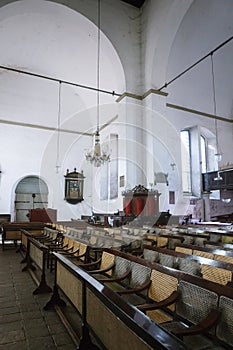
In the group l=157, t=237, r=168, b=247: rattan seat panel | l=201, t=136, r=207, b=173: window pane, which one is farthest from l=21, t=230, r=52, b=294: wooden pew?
l=201, t=136, r=207, b=173: window pane

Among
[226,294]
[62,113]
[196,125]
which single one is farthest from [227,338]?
[62,113]

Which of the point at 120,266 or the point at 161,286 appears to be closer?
the point at 161,286

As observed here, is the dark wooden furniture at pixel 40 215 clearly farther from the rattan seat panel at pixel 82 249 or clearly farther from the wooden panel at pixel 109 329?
the wooden panel at pixel 109 329

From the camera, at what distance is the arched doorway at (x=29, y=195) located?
13.0 m

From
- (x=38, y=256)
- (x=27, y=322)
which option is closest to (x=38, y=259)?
(x=38, y=256)

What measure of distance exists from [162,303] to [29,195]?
12748 mm

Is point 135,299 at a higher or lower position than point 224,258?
lower

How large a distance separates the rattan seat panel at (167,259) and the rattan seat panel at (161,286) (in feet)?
1.96

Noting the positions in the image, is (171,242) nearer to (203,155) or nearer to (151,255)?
(151,255)

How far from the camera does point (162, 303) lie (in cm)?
152

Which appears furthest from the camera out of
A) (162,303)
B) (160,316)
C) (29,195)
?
(29,195)

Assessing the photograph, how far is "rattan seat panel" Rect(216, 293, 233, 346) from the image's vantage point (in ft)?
4.22

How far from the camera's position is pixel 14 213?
39.7 ft

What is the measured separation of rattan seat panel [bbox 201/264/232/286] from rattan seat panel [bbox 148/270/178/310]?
434 millimetres
